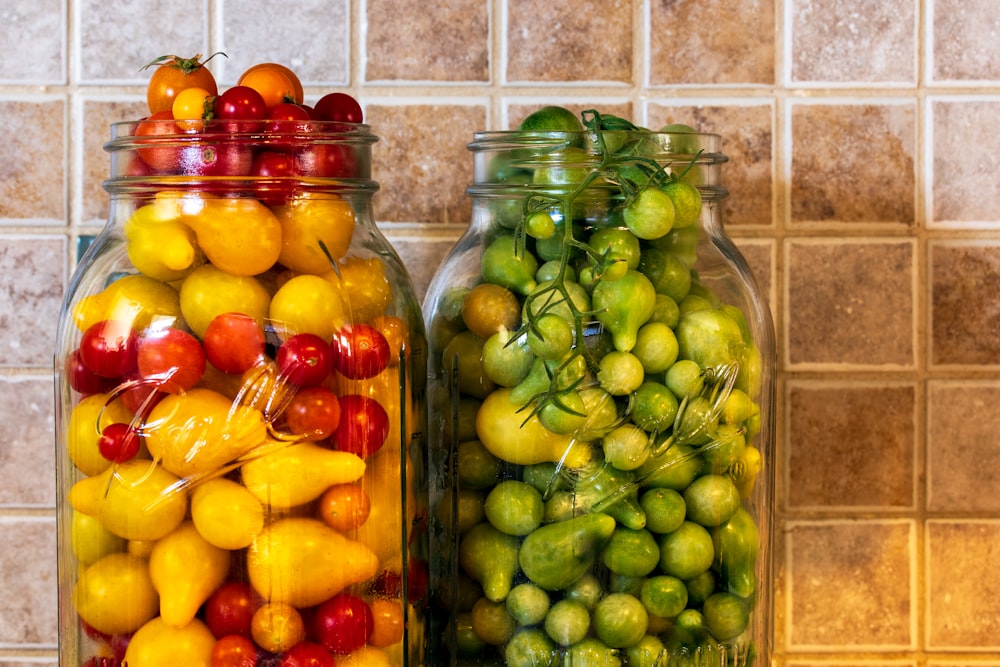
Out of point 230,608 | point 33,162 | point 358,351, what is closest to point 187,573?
point 230,608

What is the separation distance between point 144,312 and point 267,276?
61 mm

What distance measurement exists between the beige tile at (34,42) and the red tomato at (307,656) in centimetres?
45

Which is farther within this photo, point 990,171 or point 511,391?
point 990,171

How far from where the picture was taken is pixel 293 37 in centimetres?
69

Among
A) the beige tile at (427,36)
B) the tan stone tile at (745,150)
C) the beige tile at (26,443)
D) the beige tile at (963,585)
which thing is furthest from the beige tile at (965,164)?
the beige tile at (26,443)

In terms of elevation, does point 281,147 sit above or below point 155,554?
above

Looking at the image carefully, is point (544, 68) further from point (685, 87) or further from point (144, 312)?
point (144, 312)

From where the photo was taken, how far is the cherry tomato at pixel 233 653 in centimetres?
46

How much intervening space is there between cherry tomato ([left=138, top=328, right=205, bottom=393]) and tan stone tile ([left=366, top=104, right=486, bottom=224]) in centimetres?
25

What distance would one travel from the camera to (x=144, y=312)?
19.0 inches

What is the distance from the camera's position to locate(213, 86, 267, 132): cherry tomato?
488mm

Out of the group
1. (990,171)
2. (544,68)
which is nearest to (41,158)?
(544,68)

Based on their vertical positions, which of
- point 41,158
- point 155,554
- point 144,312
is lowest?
point 155,554

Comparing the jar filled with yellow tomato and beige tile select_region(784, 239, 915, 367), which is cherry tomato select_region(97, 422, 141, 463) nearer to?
the jar filled with yellow tomato
